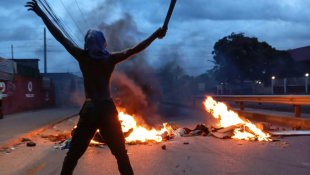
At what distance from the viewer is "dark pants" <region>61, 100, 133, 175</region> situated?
10.3ft

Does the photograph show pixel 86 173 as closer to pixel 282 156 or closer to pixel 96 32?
pixel 96 32

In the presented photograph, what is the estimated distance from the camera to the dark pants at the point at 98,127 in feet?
10.3

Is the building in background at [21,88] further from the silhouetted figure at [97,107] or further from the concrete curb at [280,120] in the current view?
the silhouetted figure at [97,107]

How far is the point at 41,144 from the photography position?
28.9ft

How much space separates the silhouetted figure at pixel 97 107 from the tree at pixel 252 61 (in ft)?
126

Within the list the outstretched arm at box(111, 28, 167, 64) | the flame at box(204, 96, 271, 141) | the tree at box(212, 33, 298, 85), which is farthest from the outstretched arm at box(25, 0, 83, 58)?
the tree at box(212, 33, 298, 85)

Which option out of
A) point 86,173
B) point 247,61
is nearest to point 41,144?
point 86,173

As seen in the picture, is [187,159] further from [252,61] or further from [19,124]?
[252,61]

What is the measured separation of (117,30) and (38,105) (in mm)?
15976

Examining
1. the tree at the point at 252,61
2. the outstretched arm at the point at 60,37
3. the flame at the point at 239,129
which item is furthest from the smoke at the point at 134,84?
the tree at the point at 252,61

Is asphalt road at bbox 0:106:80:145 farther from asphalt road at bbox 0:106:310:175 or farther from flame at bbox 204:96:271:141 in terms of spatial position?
flame at bbox 204:96:271:141

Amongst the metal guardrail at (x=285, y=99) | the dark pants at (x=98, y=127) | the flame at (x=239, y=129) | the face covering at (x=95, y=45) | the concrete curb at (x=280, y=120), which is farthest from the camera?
the metal guardrail at (x=285, y=99)

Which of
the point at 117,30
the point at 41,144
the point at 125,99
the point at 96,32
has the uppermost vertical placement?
the point at 117,30

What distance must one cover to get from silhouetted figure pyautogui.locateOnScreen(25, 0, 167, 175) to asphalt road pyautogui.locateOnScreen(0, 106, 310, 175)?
7.39 feet
